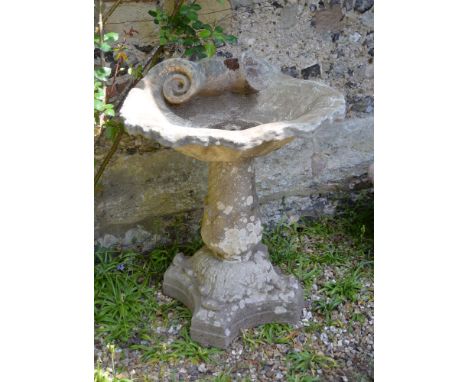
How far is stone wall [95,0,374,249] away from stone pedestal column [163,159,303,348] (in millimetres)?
566

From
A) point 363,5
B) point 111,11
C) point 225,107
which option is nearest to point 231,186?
point 225,107

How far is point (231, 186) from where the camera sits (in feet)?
7.73

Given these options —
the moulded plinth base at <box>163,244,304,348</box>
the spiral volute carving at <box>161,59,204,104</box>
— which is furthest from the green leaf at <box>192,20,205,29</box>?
the moulded plinth base at <box>163,244,304,348</box>

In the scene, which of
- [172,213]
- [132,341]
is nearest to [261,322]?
[132,341]

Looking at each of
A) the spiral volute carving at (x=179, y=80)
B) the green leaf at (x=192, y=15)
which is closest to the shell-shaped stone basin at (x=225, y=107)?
the spiral volute carving at (x=179, y=80)

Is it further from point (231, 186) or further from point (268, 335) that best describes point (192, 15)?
point (268, 335)

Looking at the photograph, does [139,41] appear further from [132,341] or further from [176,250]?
[132,341]

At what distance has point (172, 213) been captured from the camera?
10.3 ft

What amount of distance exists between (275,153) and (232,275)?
1.03m

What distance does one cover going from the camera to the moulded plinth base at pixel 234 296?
2402 mm

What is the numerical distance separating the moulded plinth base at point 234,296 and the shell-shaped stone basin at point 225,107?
2.10ft

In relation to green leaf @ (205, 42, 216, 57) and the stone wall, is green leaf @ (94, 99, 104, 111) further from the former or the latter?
green leaf @ (205, 42, 216, 57)

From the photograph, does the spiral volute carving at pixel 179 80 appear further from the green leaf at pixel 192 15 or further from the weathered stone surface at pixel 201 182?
the weathered stone surface at pixel 201 182

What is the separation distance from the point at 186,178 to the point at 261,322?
1.04m
